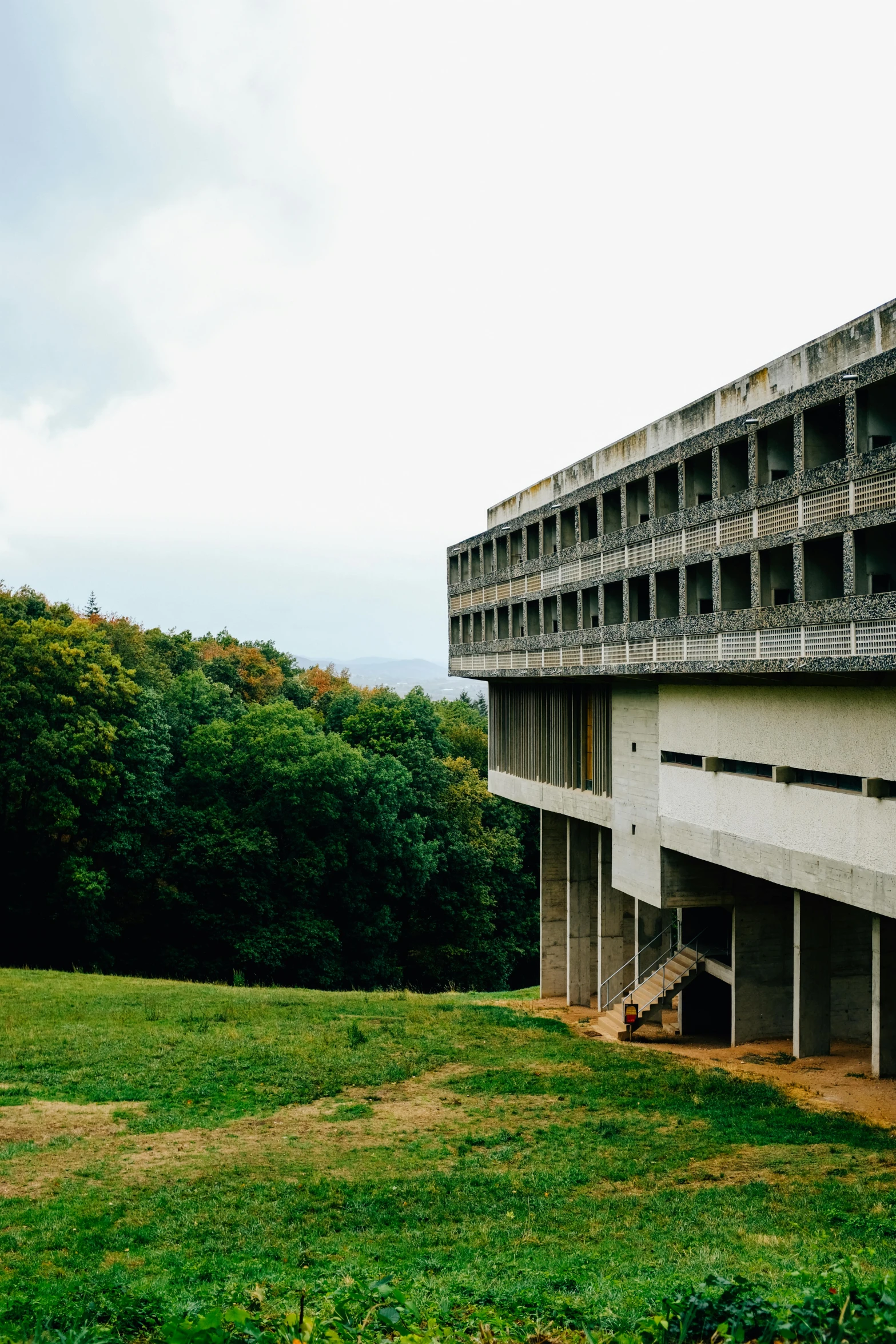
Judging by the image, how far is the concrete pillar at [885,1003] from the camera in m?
21.8

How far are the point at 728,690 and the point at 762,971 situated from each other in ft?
28.3

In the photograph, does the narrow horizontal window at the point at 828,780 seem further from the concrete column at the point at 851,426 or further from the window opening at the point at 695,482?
the window opening at the point at 695,482

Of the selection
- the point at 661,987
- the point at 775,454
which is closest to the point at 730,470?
the point at 775,454

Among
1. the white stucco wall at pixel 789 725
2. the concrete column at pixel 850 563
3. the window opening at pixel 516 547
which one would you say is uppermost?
the window opening at pixel 516 547

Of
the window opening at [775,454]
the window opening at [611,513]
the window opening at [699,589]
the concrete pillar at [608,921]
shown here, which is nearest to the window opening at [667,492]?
the window opening at [699,589]

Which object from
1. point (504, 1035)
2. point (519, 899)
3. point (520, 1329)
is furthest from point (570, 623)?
point (519, 899)

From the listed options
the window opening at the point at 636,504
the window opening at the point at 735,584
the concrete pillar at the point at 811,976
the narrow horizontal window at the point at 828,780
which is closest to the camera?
the narrow horizontal window at the point at 828,780

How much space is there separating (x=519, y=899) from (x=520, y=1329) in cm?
5496

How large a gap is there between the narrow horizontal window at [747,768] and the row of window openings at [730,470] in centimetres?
567

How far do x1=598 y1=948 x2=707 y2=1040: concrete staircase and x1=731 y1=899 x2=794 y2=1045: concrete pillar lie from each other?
79.5 inches

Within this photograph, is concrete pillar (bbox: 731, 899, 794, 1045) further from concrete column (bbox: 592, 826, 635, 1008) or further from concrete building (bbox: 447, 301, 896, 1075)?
concrete column (bbox: 592, 826, 635, 1008)

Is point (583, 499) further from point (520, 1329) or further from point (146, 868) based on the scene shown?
point (146, 868)

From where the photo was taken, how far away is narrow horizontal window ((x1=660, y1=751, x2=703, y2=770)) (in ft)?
80.5

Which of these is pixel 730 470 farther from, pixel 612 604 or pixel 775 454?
pixel 612 604
